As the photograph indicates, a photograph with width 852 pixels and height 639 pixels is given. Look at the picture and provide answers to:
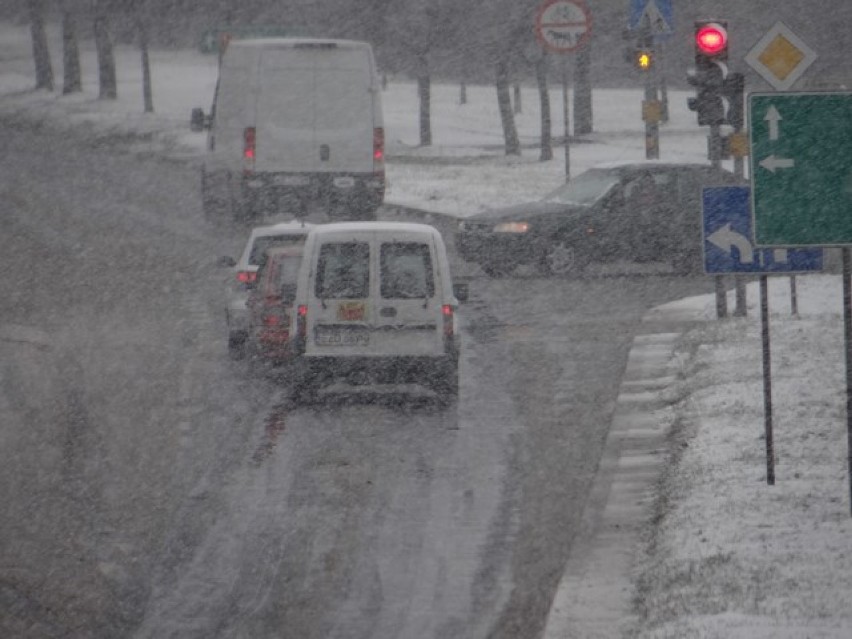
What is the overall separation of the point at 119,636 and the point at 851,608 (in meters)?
3.40

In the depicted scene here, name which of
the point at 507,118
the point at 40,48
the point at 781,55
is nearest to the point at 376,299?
the point at 781,55

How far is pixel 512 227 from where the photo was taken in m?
24.3

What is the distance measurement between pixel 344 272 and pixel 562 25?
14.0m

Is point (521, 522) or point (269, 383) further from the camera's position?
point (269, 383)

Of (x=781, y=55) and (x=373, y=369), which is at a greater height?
(x=781, y=55)

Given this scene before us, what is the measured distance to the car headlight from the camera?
956 inches

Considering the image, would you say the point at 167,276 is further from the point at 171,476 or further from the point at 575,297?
the point at 171,476

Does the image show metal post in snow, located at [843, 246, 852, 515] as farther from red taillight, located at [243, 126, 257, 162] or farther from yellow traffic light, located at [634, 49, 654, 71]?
red taillight, located at [243, 126, 257, 162]

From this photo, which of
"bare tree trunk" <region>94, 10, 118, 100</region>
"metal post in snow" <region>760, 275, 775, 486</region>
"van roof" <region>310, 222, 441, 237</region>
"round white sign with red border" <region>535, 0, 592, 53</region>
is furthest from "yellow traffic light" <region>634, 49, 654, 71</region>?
"bare tree trunk" <region>94, 10, 118, 100</region>

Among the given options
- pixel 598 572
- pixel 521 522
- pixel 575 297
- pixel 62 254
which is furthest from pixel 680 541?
pixel 62 254

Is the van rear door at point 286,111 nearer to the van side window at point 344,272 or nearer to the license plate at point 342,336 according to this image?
the van side window at point 344,272

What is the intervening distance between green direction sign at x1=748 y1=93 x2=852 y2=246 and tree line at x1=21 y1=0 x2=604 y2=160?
31073mm

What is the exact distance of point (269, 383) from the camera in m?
16.6

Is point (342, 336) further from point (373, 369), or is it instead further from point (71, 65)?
point (71, 65)
